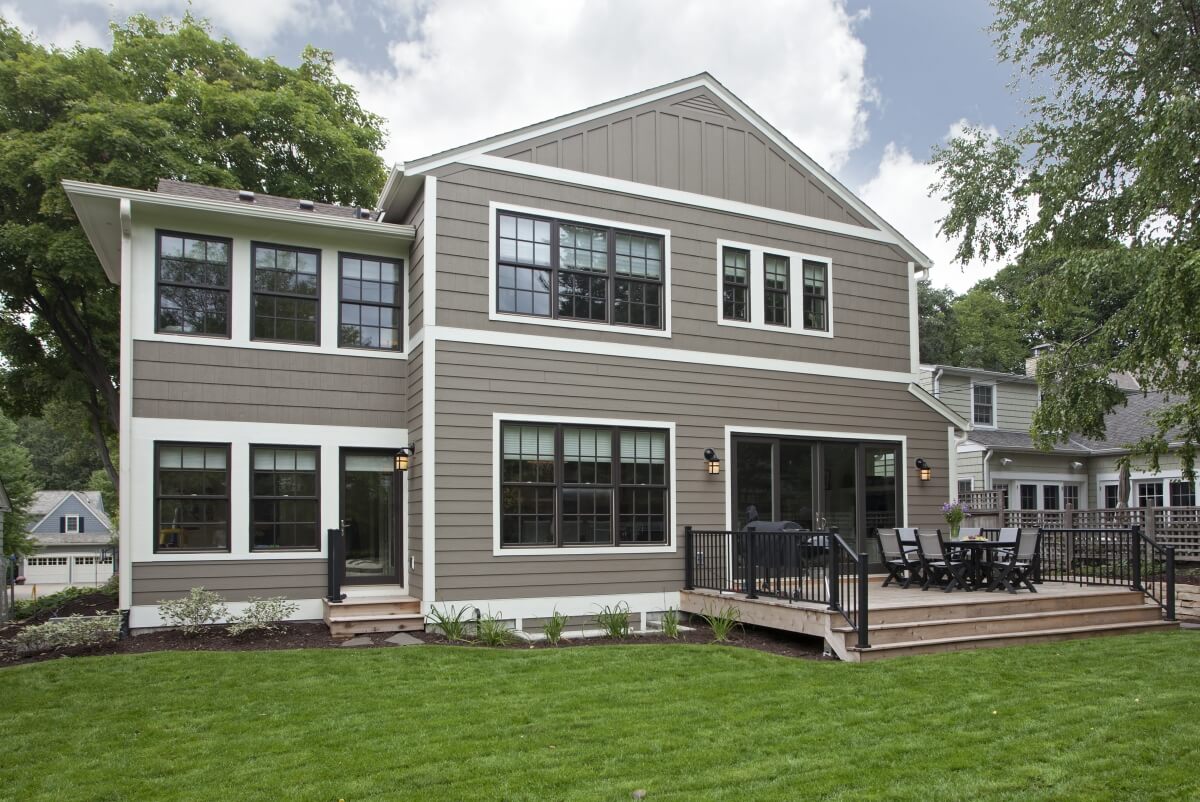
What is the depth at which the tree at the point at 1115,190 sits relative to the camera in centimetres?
1013

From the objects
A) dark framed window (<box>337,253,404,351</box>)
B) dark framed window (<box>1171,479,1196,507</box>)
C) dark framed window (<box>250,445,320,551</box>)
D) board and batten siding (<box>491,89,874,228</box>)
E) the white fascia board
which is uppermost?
board and batten siding (<box>491,89,874,228</box>)

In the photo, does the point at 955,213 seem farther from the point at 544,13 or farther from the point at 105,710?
the point at 105,710

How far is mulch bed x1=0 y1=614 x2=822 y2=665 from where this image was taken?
855cm

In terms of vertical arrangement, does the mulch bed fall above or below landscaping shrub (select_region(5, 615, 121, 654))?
below

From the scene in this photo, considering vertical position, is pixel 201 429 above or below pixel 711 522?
above

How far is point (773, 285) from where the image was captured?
1235cm

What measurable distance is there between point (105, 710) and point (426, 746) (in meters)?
2.72

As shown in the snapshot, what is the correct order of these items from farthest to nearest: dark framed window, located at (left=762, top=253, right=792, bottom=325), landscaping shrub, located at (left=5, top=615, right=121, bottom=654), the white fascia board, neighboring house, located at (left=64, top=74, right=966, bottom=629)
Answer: the white fascia board → dark framed window, located at (left=762, top=253, right=792, bottom=325) → neighboring house, located at (left=64, top=74, right=966, bottom=629) → landscaping shrub, located at (left=5, top=615, right=121, bottom=654)

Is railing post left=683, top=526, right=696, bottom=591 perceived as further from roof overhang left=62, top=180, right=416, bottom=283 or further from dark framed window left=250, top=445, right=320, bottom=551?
roof overhang left=62, top=180, right=416, bottom=283

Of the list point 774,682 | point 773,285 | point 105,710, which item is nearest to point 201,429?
point 105,710

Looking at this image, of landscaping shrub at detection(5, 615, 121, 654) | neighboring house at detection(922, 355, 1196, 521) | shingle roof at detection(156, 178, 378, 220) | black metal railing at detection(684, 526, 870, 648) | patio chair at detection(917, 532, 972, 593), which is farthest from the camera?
neighboring house at detection(922, 355, 1196, 521)

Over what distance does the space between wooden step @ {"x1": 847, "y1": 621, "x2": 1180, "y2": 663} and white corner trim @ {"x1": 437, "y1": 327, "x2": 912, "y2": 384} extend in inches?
180

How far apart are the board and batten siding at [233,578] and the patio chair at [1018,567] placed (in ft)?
26.0

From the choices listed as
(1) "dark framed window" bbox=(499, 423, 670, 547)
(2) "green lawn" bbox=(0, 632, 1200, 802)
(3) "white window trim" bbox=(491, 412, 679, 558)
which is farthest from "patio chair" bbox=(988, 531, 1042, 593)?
(1) "dark framed window" bbox=(499, 423, 670, 547)
